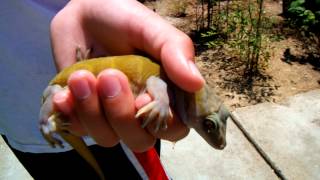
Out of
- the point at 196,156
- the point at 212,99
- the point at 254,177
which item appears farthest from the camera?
the point at 196,156

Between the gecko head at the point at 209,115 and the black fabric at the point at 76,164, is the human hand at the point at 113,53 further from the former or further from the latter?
the black fabric at the point at 76,164

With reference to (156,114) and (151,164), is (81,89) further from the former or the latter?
(151,164)

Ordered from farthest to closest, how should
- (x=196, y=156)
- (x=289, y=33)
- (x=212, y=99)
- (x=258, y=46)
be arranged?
(x=289, y=33), (x=258, y=46), (x=196, y=156), (x=212, y=99)

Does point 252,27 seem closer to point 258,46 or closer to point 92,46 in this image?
point 258,46

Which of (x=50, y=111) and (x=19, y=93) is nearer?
(x=50, y=111)

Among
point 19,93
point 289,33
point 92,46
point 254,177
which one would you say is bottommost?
point 254,177

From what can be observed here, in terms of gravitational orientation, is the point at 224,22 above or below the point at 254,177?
above

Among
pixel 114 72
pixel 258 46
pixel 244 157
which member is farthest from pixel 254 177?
pixel 114 72

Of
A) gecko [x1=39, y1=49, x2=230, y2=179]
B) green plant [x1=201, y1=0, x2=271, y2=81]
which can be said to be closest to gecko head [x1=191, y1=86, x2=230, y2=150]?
gecko [x1=39, y1=49, x2=230, y2=179]
